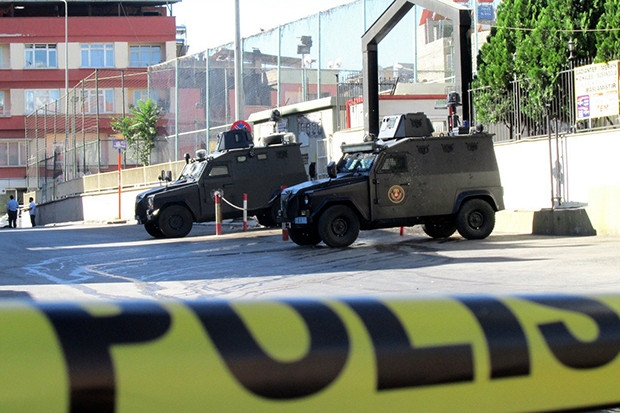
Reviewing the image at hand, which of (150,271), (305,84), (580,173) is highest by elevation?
(305,84)

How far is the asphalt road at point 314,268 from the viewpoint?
11016 millimetres

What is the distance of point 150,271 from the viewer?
14.3m

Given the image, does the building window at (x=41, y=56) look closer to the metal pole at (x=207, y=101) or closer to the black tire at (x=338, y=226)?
the metal pole at (x=207, y=101)

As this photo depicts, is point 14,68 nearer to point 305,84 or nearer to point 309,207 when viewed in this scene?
point 305,84

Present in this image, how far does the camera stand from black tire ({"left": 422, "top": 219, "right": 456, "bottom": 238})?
18447 millimetres

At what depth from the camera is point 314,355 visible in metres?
1.83

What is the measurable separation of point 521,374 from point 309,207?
15067 millimetres

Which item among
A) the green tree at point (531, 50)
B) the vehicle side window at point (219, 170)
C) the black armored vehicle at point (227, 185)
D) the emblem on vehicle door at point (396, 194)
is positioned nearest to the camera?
the emblem on vehicle door at point (396, 194)

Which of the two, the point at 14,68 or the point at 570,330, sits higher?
the point at 14,68

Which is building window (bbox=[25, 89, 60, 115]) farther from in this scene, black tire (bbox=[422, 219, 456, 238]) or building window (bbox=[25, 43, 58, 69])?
black tire (bbox=[422, 219, 456, 238])

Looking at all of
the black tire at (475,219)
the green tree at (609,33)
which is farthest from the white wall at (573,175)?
the black tire at (475,219)

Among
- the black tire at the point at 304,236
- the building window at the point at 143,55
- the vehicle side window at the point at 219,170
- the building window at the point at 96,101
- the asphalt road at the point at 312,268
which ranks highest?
the building window at the point at 143,55

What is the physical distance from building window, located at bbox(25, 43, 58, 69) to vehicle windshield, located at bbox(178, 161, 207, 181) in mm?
43751

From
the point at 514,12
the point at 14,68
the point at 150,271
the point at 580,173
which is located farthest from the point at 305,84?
the point at 14,68
